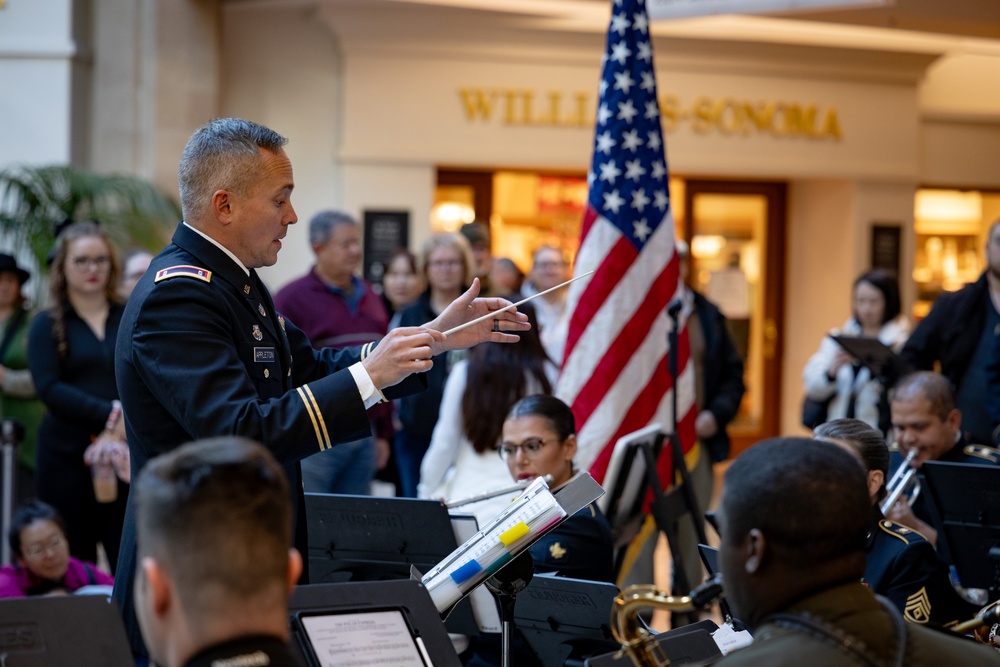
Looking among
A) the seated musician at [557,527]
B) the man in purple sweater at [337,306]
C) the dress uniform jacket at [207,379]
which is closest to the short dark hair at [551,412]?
the seated musician at [557,527]

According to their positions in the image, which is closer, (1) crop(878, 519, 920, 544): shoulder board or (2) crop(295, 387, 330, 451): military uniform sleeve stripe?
(2) crop(295, 387, 330, 451): military uniform sleeve stripe

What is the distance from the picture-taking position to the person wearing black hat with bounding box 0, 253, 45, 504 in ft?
18.1

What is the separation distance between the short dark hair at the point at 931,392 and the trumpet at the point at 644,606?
7.95 ft

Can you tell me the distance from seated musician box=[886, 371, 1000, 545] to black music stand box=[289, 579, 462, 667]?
2.35 m

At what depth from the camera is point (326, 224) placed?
5.32 metres

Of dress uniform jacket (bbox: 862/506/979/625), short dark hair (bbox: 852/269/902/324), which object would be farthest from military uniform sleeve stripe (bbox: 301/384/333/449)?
short dark hair (bbox: 852/269/902/324)

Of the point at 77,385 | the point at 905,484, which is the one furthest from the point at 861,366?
the point at 77,385

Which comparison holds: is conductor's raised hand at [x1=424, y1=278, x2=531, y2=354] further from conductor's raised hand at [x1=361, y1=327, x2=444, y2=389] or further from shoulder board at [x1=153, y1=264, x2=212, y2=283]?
shoulder board at [x1=153, y1=264, x2=212, y2=283]

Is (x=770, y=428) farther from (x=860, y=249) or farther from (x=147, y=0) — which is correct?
(x=147, y=0)

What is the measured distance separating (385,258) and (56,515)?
182 inches

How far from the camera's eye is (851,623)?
1.51m

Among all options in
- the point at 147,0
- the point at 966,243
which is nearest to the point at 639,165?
the point at 147,0

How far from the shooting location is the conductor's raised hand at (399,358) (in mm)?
2189

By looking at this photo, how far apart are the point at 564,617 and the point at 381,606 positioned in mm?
833
